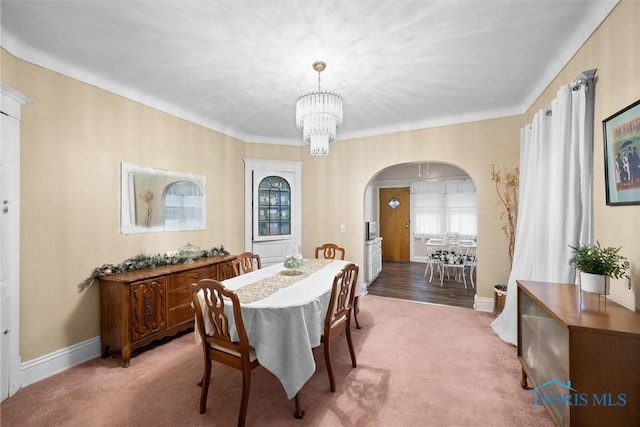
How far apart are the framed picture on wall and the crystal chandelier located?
6.24 ft

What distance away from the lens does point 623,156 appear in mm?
1555

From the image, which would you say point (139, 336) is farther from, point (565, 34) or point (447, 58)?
point (565, 34)

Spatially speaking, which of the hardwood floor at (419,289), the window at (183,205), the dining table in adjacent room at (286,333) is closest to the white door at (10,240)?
the window at (183,205)

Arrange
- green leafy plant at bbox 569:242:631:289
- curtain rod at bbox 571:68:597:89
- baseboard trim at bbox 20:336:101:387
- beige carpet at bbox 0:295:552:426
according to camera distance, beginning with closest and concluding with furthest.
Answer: green leafy plant at bbox 569:242:631:289 < beige carpet at bbox 0:295:552:426 < curtain rod at bbox 571:68:597:89 < baseboard trim at bbox 20:336:101:387

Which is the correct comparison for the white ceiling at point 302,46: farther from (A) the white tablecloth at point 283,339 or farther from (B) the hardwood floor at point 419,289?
(B) the hardwood floor at point 419,289

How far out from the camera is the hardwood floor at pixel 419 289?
432 cm

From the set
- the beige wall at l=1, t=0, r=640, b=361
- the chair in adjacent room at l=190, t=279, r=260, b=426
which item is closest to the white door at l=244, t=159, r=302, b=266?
the beige wall at l=1, t=0, r=640, b=361

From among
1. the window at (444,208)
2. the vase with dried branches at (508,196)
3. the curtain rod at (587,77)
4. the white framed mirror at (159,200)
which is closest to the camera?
the curtain rod at (587,77)

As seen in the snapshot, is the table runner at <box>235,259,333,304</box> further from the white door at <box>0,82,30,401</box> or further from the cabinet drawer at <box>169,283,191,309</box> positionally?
the white door at <box>0,82,30,401</box>

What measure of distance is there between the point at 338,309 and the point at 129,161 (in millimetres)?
2785

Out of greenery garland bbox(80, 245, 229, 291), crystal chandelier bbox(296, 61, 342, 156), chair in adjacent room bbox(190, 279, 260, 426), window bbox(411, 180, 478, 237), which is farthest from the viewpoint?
window bbox(411, 180, 478, 237)

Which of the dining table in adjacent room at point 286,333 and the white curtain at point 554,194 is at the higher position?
the white curtain at point 554,194

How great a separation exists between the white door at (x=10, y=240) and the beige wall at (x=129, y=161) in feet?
0.26

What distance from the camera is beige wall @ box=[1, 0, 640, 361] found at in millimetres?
1774
